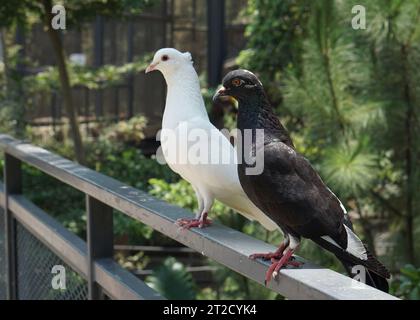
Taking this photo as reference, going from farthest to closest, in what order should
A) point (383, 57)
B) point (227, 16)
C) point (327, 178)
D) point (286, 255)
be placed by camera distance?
1. point (227, 16)
2. point (383, 57)
3. point (327, 178)
4. point (286, 255)

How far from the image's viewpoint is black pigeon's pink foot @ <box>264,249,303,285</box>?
4.43 ft

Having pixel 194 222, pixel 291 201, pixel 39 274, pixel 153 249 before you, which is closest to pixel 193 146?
pixel 194 222

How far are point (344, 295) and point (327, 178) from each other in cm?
233

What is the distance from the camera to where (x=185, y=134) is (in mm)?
1718

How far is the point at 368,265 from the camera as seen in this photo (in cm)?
136

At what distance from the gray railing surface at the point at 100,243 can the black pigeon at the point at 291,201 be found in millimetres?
57

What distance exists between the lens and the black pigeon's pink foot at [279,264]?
1.35 m

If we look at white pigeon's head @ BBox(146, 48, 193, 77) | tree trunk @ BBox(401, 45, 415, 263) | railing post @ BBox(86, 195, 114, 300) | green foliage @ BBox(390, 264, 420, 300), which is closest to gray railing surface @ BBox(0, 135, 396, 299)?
railing post @ BBox(86, 195, 114, 300)

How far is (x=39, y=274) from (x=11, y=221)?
390mm

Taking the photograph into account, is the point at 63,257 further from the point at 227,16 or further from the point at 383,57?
the point at 227,16

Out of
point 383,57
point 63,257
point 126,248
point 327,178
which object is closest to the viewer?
point 63,257

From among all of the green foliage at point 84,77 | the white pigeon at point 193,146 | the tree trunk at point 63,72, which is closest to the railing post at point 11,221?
the white pigeon at point 193,146

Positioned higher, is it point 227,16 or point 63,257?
point 227,16
